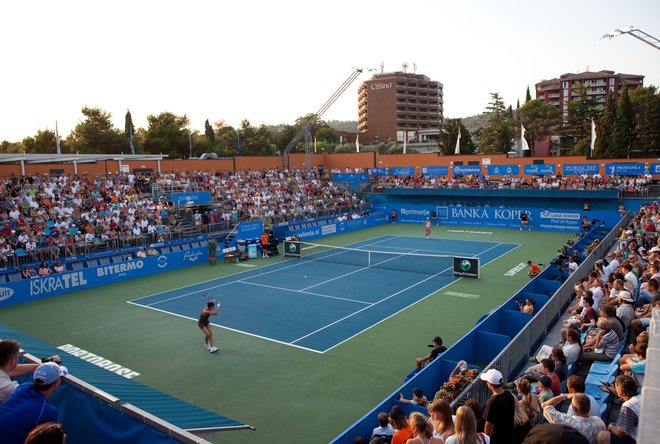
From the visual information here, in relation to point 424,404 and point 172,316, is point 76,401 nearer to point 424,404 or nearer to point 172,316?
point 424,404

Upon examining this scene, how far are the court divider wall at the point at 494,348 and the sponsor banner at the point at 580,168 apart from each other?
32.8 meters

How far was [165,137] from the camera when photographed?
269 ft

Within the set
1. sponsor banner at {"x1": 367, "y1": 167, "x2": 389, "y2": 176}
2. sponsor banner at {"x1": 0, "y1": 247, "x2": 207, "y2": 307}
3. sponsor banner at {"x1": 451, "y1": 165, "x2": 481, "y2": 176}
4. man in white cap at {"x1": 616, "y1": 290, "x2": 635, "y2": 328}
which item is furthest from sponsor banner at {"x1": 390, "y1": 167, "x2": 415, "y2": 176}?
man in white cap at {"x1": 616, "y1": 290, "x2": 635, "y2": 328}

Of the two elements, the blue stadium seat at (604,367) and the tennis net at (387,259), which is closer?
the blue stadium seat at (604,367)

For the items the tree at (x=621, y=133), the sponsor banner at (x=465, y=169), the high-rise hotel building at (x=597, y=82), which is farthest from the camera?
the high-rise hotel building at (x=597, y=82)

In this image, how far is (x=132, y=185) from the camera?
38094 mm

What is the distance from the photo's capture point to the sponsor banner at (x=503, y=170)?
52.2m

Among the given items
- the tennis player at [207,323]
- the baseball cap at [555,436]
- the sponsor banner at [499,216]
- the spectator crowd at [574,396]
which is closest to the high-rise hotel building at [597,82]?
the sponsor banner at [499,216]

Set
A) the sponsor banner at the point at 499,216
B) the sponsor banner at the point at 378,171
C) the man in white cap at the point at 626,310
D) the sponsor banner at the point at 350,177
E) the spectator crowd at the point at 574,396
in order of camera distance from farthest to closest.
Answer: the sponsor banner at the point at 378,171 < the sponsor banner at the point at 350,177 < the sponsor banner at the point at 499,216 < the man in white cap at the point at 626,310 < the spectator crowd at the point at 574,396

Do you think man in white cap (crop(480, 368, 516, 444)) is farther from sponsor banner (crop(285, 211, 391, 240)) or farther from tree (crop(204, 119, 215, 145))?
tree (crop(204, 119, 215, 145))

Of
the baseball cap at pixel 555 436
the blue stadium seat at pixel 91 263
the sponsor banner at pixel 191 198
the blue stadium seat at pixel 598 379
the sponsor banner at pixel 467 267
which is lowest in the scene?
the sponsor banner at pixel 467 267

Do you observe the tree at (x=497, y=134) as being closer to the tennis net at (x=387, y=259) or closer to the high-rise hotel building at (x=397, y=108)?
the high-rise hotel building at (x=397, y=108)

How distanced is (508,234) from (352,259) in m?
16.2

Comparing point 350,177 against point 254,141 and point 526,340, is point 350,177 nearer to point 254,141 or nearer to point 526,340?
point 526,340
